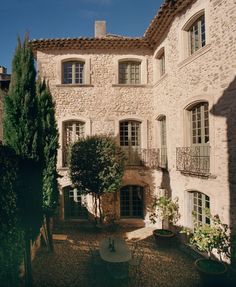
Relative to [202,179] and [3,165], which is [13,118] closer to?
[3,165]

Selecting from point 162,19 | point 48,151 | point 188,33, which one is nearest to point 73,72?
point 162,19

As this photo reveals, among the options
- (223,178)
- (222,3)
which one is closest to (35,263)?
(223,178)

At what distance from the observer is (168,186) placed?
9.52m

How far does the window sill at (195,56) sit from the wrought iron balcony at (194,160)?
3.30m

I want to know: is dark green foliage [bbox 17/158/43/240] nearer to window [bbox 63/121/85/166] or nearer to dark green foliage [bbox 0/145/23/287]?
dark green foliage [bbox 0/145/23/287]

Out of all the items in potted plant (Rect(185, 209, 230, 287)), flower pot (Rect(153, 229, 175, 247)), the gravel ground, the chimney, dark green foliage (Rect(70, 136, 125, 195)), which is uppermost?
the chimney

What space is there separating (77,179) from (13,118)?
4.18 meters

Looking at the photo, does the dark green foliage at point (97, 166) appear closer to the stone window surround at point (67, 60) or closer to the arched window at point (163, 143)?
the arched window at point (163, 143)

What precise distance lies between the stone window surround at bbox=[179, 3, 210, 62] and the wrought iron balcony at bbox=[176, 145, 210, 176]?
3.70 m

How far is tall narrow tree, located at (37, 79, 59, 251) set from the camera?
7793 millimetres

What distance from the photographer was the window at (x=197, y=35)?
768 centimetres

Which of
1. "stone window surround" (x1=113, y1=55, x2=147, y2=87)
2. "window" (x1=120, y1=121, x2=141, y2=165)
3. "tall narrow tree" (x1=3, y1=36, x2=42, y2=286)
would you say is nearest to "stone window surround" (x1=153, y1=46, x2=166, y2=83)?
"stone window surround" (x1=113, y1=55, x2=147, y2=87)

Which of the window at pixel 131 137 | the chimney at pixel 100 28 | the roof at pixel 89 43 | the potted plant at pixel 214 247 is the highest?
the chimney at pixel 100 28

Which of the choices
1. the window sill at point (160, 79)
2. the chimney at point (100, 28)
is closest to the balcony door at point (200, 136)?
the window sill at point (160, 79)
